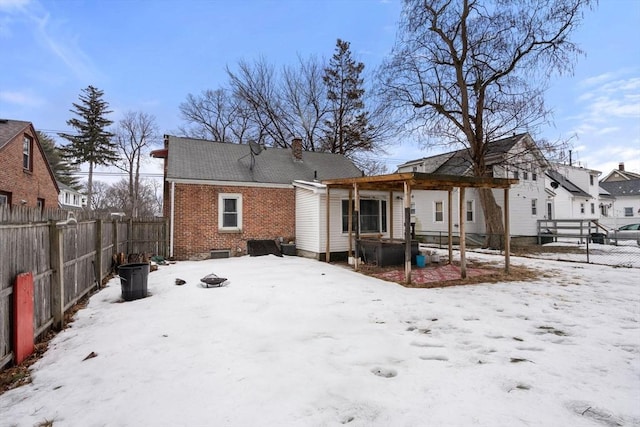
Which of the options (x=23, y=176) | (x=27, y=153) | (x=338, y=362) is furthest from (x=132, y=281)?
(x=27, y=153)

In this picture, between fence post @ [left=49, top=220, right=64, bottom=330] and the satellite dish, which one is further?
the satellite dish

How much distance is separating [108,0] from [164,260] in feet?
28.9

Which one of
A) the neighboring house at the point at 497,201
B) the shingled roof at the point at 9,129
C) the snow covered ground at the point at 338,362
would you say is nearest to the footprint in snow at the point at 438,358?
the snow covered ground at the point at 338,362

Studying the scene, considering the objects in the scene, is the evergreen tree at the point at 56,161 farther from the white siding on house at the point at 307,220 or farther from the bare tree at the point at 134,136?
the white siding on house at the point at 307,220

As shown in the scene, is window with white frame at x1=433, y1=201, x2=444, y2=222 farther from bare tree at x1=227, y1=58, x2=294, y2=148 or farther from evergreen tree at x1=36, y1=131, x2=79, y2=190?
evergreen tree at x1=36, y1=131, x2=79, y2=190

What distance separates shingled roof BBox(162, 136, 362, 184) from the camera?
1309cm

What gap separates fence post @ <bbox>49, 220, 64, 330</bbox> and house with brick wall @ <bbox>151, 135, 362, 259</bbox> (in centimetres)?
755

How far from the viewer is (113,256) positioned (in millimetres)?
9703

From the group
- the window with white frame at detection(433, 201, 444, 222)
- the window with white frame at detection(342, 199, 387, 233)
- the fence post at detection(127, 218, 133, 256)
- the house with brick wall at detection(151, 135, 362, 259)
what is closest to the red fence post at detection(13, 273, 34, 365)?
the fence post at detection(127, 218, 133, 256)

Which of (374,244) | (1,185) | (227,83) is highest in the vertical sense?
(227,83)

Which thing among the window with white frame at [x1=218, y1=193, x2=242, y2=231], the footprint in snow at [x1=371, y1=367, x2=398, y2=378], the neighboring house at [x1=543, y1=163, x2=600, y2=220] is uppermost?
the neighboring house at [x1=543, y1=163, x2=600, y2=220]

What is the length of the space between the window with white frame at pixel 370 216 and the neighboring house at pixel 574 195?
18.0m

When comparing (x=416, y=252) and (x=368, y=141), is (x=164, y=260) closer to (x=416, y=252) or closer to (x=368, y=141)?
(x=416, y=252)

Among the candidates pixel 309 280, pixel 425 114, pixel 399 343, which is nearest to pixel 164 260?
pixel 309 280
